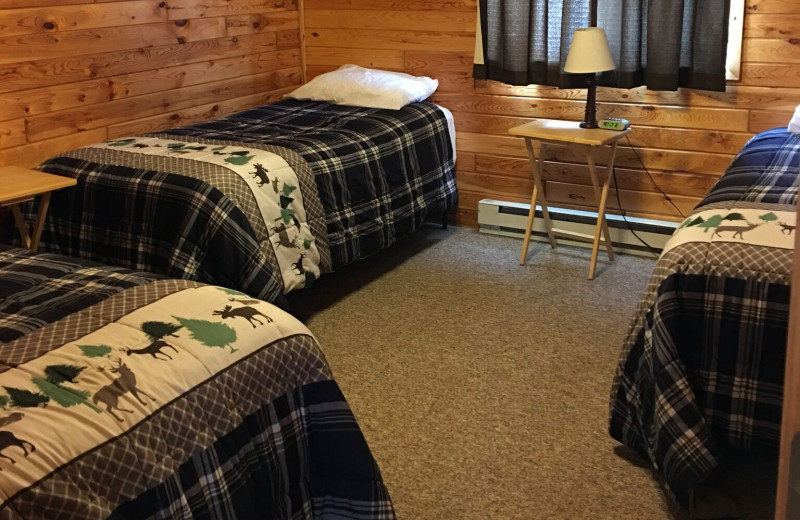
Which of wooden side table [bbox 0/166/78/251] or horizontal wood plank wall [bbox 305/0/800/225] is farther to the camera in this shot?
horizontal wood plank wall [bbox 305/0/800/225]

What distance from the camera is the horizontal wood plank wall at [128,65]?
305cm

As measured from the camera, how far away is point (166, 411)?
4.40 feet

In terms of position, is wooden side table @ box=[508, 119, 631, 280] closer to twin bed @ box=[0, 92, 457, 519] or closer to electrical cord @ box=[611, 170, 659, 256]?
electrical cord @ box=[611, 170, 659, 256]

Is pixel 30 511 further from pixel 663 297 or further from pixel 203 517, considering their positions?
pixel 663 297

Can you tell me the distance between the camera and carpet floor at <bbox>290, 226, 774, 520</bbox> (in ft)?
6.78

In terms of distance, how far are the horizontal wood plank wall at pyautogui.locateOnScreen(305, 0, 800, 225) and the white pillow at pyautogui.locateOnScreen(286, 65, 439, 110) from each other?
0.57 feet

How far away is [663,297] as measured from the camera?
1.93 meters

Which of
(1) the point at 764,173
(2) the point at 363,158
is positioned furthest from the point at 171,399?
(2) the point at 363,158

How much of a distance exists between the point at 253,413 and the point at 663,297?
1.03 meters

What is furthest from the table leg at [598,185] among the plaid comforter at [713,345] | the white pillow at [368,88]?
the plaid comforter at [713,345]

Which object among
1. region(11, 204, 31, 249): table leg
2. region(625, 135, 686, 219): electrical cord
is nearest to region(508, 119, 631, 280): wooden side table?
region(625, 135, 686, 219): electrical cord

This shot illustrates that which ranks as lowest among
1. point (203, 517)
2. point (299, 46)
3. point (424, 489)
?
point (424, 489)

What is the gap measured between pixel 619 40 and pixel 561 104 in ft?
1.42

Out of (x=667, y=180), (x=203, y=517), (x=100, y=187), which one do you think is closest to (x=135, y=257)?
(x=100, y=187)
